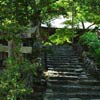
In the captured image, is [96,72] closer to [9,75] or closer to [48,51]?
[48,51]

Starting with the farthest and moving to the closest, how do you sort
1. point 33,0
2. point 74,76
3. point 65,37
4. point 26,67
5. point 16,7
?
point 65,37 < point 74,76 < point 33,0 < point 16,7 < point 26,67

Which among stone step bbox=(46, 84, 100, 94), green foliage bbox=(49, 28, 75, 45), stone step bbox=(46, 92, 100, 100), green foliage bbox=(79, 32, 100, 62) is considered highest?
green foliage bbox=(49, 28, 75, 45)

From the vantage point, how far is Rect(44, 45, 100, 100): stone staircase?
1262 cm

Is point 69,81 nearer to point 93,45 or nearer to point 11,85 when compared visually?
point 93,45

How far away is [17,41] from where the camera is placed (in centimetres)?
933

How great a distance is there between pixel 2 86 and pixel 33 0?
14.3 ft

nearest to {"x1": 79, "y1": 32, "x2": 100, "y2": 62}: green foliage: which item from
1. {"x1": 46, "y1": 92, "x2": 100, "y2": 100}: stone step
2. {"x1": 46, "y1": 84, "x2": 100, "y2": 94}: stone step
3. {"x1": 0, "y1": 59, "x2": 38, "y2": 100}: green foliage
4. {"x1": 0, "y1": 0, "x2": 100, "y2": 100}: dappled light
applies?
{"x1": 0, "y1": 0, "x2": 100, "y2": 100}: dappled light

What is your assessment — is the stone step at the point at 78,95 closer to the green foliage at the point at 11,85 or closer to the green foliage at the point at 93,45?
the green foliage at the point at 93,45

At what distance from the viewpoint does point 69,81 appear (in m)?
14.1

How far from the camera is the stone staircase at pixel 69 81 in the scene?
41.4 ft

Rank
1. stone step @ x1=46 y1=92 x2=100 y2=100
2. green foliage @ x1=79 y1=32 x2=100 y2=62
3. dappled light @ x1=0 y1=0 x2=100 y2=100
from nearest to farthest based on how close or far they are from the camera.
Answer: dappled light @ x1=0 y1=0 x2=100 y2=100 → stone step @ x1=46 y1=92 x2=100 y2=100 → green foliage @ x1=79 y1=32 x2=100 y2=62

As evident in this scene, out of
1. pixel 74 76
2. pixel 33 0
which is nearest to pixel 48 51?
pixel 74 76

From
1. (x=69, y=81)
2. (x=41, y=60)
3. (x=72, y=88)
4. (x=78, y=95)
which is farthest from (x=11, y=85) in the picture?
(x=41, y=60)

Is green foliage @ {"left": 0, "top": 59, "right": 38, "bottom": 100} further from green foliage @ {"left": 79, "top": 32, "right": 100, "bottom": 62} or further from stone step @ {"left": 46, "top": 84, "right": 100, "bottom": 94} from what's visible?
green foliage @ {"left": 79, "top": 32, "right": 100, "bottom": 62}
